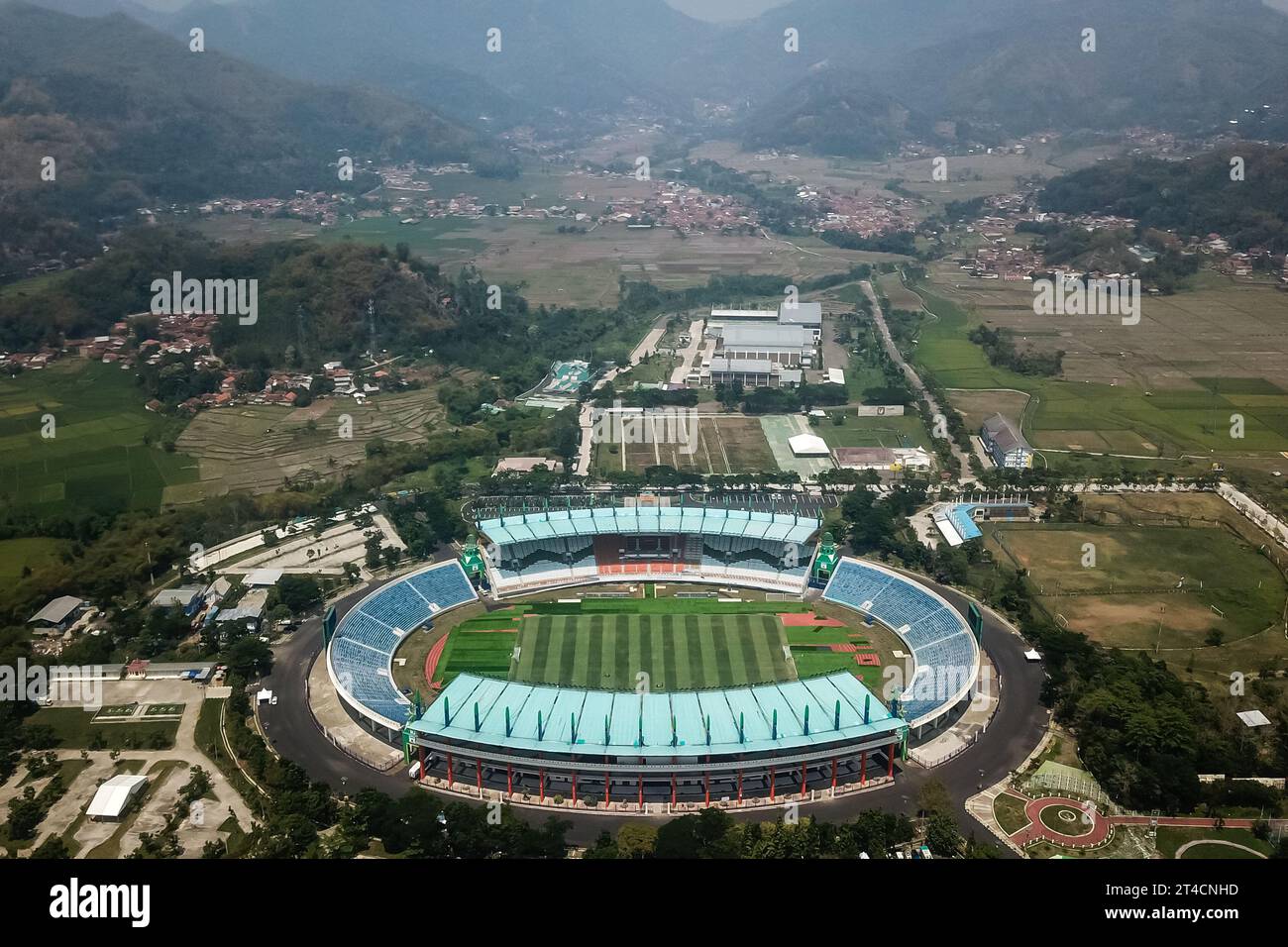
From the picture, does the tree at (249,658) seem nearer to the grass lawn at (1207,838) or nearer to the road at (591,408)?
the road at (591,408)

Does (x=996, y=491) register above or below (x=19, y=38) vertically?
below

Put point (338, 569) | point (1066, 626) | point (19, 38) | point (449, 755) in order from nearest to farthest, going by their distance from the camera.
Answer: point (449, 755) < point (1066, 626) < point (338, 569) < point (19, 38)

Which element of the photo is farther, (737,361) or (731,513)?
(737,361)

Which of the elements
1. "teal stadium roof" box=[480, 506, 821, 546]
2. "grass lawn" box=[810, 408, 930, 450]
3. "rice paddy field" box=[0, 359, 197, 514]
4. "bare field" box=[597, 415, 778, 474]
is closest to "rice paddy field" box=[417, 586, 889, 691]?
"teal stadium roof" box=[480, 506, 821, 546]

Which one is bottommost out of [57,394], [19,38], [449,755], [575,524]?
[449,755]

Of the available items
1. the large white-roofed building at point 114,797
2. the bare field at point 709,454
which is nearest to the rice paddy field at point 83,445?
the large white-roofed building at point 114,797

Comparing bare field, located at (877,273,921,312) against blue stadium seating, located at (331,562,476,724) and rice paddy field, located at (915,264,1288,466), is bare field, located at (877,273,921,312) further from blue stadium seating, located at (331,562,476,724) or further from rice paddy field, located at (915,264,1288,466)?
blue stadium seating, located at (331,562,476,724)

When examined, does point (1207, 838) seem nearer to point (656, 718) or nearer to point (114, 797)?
point (656, 718)
